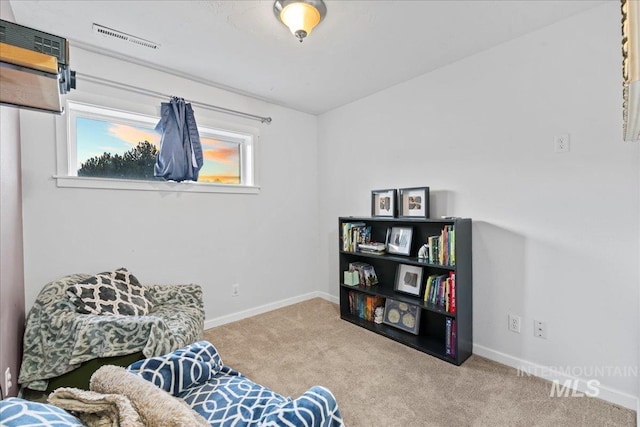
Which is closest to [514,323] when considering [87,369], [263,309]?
[263,309]

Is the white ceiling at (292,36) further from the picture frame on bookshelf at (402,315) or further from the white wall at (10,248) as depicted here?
the picture frame on bookshelf at (402,315)

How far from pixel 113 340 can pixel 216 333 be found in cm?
117

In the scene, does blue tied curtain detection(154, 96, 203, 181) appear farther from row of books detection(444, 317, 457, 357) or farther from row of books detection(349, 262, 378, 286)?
row of books detection(444, 317, 457, 357)

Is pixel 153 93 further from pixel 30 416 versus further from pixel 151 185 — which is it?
pixel 30 416

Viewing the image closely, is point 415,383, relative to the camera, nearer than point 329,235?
Yes

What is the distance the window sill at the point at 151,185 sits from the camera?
2.18 metres

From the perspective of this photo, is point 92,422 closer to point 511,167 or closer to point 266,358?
point 266,358

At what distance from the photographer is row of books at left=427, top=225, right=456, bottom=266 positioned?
2.19 m

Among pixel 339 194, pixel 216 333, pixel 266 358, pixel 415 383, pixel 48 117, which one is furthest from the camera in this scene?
pixel 339 194

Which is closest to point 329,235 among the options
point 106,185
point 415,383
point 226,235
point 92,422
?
point 226,235

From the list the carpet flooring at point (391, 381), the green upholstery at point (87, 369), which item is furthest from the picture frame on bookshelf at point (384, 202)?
the green upholstery at point (87, 369)

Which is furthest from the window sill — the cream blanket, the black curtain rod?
the cream blanket

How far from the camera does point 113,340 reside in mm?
1639

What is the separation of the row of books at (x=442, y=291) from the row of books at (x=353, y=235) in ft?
2.50
